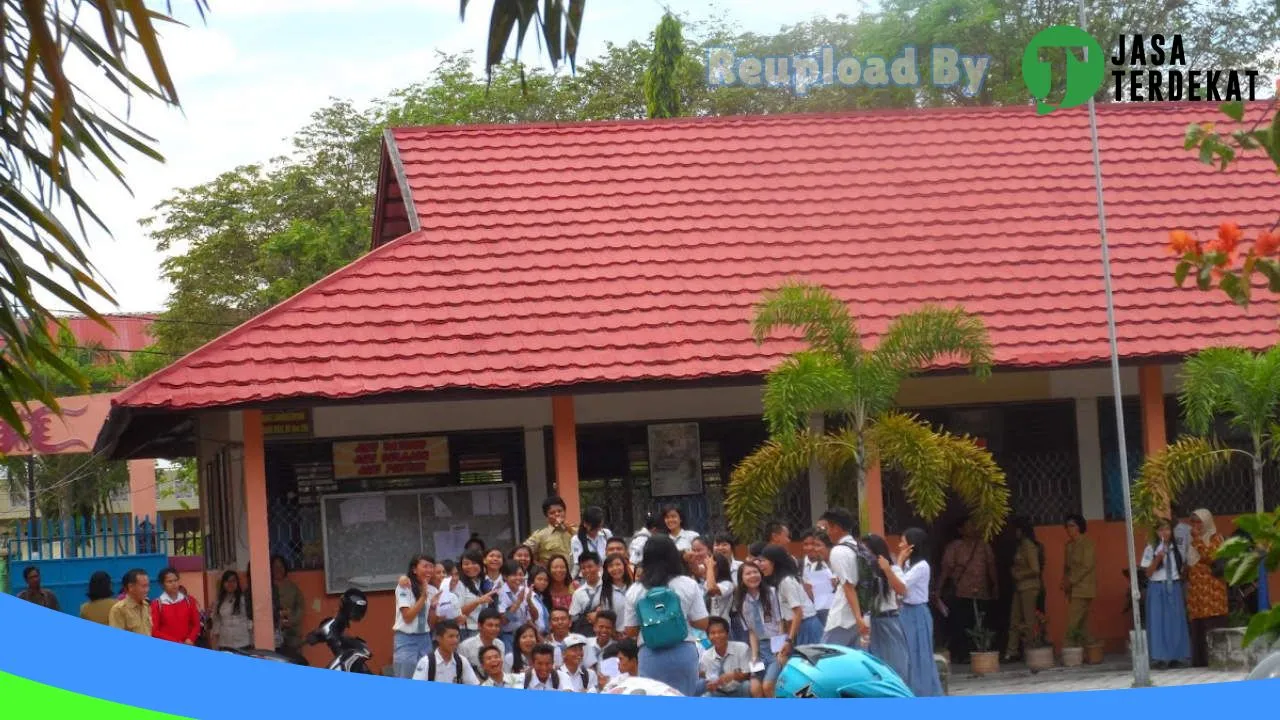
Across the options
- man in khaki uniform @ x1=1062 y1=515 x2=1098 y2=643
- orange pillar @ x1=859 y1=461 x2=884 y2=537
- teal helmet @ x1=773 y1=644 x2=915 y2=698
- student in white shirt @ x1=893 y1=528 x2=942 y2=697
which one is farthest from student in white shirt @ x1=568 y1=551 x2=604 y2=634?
man in khaki uniform @ x1=1062 y1=515 x2=1098 y2=643

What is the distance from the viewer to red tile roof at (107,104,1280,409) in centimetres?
1343

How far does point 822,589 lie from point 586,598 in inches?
56.4

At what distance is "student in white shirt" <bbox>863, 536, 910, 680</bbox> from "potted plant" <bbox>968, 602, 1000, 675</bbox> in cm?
303

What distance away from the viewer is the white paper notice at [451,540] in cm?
1394

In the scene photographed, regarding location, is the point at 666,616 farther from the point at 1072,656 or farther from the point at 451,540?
the point at 1072,656

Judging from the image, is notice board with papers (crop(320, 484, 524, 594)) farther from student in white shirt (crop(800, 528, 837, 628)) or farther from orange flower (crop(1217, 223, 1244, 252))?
orange flower (crop(1217, 223, 1244, 252))

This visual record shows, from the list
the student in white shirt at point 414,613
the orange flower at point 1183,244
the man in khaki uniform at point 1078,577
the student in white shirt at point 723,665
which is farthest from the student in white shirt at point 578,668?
the orange flower at point 1183,244

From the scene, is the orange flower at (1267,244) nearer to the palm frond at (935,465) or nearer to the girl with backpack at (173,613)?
the palm frond at (935,465)

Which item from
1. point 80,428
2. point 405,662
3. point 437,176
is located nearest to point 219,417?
point 437,176

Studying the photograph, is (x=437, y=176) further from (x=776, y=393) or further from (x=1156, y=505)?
(x=1156, y=505)

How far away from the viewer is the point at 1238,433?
1479 cm

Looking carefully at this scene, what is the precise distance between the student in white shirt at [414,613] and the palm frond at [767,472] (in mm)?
2377

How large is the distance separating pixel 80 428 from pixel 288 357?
25.8 ft

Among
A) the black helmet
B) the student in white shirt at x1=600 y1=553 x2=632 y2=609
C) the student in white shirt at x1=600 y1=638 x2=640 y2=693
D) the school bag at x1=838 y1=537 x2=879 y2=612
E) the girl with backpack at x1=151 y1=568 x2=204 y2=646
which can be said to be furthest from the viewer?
the girl with backpack at x1=151 y1=568 x2=204 y2=646
